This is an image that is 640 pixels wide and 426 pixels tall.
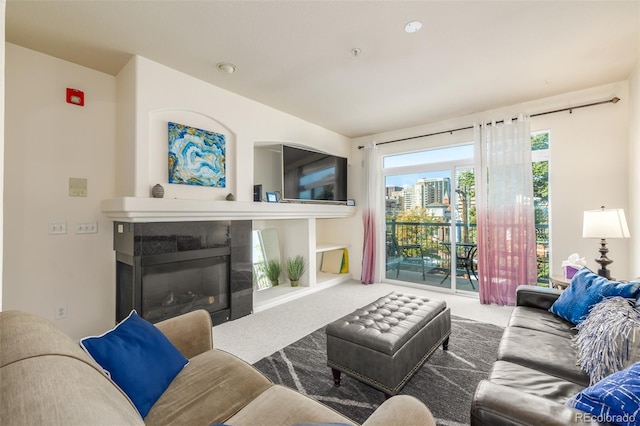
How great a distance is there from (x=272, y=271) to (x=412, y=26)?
357 centimetres

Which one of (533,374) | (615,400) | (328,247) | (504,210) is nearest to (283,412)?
(615,400)

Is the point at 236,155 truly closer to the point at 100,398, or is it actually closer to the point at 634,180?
the point at 100,398

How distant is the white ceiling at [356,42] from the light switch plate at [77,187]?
3.74ft

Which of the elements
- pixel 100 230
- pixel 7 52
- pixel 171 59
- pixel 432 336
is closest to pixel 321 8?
pixel 171 59

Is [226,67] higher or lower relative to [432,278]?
higher

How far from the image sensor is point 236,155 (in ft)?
11.0

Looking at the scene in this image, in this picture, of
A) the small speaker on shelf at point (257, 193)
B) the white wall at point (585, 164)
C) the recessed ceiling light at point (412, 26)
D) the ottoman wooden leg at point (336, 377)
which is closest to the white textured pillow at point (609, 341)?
the ottoman wooden leg at point (336, 377)

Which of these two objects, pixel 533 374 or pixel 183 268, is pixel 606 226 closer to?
pixel 533 374

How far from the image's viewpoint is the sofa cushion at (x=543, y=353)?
142cm

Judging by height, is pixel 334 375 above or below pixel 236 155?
below

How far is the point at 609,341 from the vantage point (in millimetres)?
1325

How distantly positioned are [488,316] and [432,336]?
164cm

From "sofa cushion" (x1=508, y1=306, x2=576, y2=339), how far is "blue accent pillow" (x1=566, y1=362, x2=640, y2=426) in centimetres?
105

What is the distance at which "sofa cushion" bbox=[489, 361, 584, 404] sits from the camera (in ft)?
4.06
